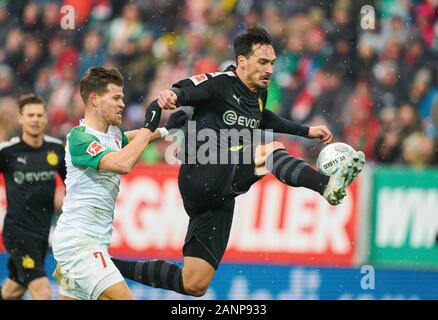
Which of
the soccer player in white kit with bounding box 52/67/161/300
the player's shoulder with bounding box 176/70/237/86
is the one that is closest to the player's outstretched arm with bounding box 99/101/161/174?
the soccer player in white kit with bounding box 52/67/161/300

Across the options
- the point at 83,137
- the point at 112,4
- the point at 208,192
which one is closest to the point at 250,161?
the point at 208,192

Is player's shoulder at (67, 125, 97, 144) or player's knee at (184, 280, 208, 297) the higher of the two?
player's shoulder at (67, 125, 97, 144)

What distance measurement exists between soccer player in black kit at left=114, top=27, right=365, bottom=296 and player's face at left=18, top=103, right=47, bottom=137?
7.21 ft

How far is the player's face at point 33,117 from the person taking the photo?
9328mm

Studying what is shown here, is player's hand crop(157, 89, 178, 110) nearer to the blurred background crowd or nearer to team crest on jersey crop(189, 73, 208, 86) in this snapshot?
team crest on jersey crop(189, 73, 208, 86)

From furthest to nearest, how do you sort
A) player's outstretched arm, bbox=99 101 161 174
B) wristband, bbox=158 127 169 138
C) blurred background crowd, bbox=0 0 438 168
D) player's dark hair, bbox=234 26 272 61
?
blurred background crowd, bbox=0 0 438 168, player's dark hair, bbox=234 26 272 61, wristband, bbox=158 127 169 138, player's outstretched arm, bbox=99 101 161 174

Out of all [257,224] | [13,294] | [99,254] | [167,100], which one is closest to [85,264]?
[99,254]

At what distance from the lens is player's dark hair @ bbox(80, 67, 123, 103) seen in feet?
22.3

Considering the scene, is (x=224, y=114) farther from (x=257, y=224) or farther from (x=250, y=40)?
(x=257, y=224)

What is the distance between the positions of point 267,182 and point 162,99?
466 centimetres

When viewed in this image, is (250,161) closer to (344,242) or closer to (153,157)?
(344,242)

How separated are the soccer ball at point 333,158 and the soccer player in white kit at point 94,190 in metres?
1.19

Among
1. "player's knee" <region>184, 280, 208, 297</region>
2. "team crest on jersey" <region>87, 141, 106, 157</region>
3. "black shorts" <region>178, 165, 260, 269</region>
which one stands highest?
"team crest on jersey" <region>87, 141, 106, 157</region>

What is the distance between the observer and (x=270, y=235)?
36.9 feet
